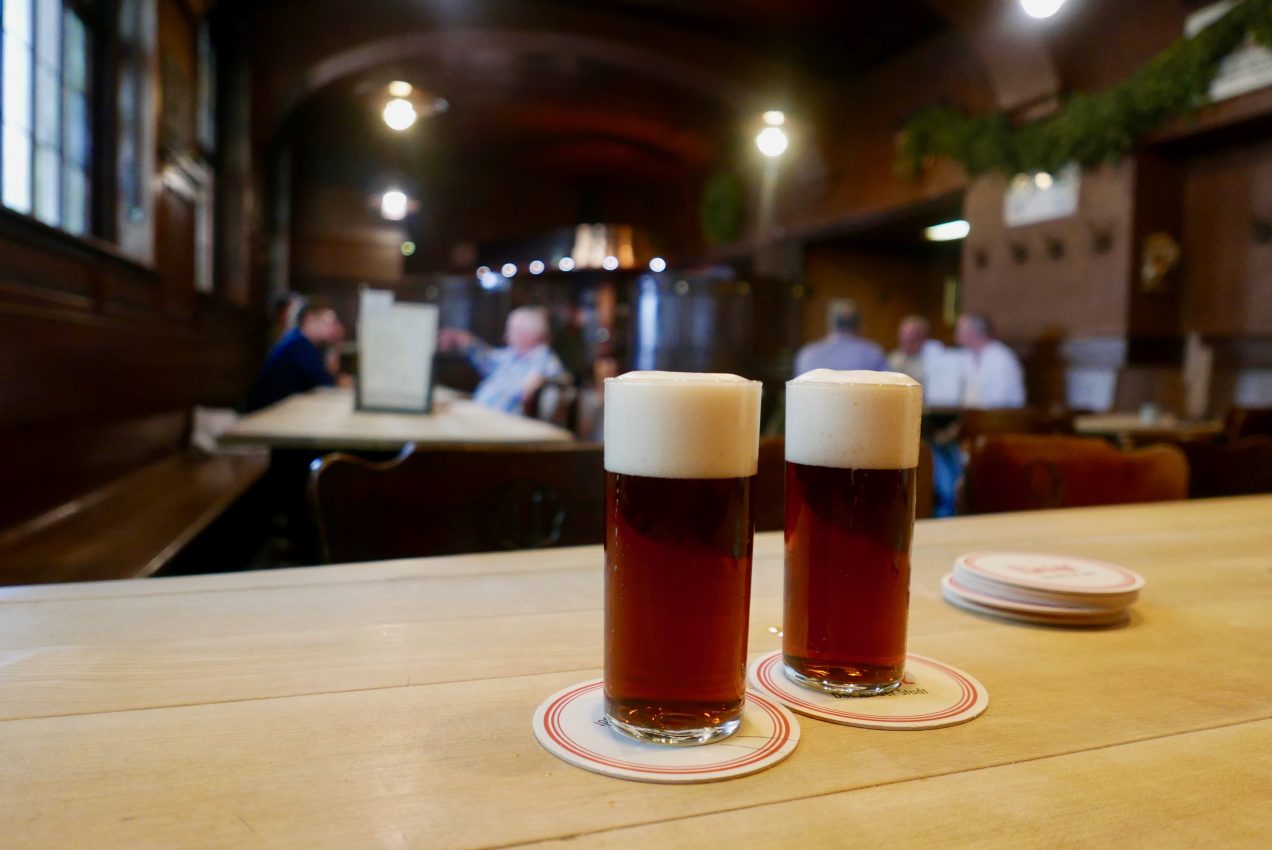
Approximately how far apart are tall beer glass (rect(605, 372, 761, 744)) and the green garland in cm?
562

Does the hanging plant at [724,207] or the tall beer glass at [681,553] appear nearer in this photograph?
the tall beer glass at [681,553]

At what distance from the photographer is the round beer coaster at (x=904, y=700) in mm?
580

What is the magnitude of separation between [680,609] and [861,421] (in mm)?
192

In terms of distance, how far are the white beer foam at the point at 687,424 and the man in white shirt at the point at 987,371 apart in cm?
592

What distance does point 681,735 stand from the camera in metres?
0.55

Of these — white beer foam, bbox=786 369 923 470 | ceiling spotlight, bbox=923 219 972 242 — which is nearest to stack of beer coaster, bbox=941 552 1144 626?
white beer foam, bbox=786 369 923 470

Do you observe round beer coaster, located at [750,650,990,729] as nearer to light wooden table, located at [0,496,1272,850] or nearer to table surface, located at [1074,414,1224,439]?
light wooden table, located at [0,496,1272,850]

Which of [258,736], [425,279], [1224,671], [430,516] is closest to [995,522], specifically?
[1224,671]

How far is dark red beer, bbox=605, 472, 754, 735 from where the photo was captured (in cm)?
55

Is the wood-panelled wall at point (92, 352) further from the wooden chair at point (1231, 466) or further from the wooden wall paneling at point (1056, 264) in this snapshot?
the wooden wall paneling at point (1056, 264)

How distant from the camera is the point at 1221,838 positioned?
1.43ft

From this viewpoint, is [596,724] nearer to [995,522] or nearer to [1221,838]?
[1221,838]

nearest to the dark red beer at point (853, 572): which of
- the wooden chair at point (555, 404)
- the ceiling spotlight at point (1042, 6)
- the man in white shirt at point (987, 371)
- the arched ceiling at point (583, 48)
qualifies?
the wooden chair at point (555, 404)

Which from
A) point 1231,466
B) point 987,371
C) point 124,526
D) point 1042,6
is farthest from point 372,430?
point 987,371
